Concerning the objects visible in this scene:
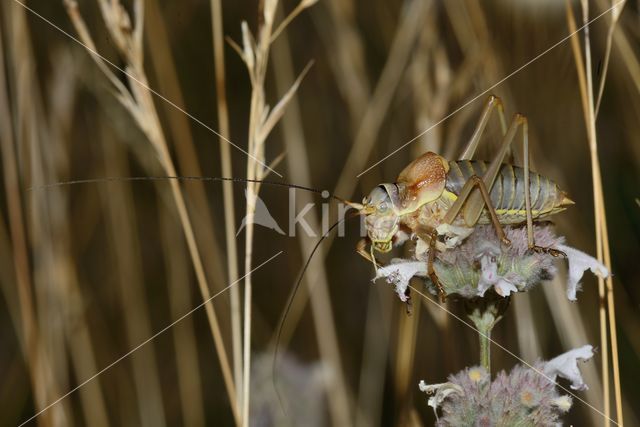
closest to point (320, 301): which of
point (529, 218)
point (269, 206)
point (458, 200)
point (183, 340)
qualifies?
point (183, 340)

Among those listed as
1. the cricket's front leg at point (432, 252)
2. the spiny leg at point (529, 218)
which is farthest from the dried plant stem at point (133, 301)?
the spiny leg at point (529, 218)

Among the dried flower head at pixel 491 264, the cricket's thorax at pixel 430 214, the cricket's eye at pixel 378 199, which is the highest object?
the cricket's eye at pixel 378 199

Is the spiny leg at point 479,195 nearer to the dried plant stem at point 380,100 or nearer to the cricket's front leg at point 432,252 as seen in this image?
the cricket's front leg at point 432,252

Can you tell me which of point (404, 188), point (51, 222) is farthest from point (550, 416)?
point (51, 222)

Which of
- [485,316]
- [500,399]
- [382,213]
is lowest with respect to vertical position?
[500,399]

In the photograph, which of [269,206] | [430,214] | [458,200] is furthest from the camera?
[269,206]

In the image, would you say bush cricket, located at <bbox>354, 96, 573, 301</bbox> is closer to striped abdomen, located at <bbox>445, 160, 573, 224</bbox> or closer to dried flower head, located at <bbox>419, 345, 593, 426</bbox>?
striped abdomen, located at <bbox>445, 160, 573, 224</bbox>

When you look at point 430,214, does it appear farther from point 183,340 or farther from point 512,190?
point 183,340
